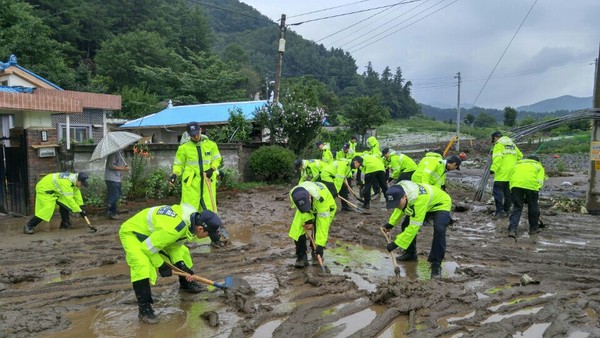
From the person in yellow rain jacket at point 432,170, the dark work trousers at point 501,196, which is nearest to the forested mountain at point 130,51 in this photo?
the person in yellow rain jacket at point 432,170

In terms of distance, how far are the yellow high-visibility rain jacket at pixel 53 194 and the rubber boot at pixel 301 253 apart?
455cm

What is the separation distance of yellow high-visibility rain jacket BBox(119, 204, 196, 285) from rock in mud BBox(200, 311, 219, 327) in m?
0.61

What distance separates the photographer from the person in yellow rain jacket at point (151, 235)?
445 cm

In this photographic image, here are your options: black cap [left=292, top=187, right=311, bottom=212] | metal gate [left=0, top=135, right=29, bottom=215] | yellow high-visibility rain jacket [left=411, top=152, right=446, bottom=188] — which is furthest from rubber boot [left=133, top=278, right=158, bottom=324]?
metal gate [left=0, top=135, right=29, bottom=215]

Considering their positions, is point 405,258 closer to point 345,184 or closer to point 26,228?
point 345,184

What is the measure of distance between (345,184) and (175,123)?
1233 centimetres

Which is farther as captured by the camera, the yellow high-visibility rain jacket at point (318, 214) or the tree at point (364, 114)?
the tree at point (364, 114)

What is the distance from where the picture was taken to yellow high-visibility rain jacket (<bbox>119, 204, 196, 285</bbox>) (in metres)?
4.46

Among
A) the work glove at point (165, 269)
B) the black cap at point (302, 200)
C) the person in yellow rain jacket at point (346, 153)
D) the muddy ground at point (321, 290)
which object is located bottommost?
the muddy ground at point (321, 290)

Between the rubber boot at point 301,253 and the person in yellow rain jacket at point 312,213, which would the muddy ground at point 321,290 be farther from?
the person in yellow rain jacket at point 312,213

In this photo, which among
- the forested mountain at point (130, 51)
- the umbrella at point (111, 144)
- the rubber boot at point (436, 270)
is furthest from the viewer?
the forested mountain at point (130, 51)

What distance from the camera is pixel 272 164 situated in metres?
14.6

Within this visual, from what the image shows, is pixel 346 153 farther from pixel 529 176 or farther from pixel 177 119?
pixel 177 119

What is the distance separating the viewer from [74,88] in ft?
86.4
